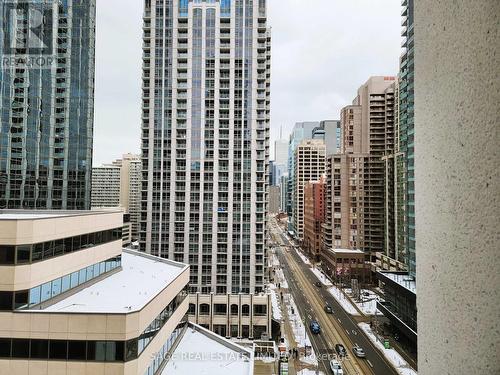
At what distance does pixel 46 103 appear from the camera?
6812cm

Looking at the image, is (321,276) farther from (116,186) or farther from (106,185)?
(106,185)

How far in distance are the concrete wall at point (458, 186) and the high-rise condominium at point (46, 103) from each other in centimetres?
7589

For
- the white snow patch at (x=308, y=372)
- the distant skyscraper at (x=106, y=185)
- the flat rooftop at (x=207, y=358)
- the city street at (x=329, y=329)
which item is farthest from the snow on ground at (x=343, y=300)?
the distant skyscraper at (x=106, y=185)

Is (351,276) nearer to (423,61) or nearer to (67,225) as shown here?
(67,225)

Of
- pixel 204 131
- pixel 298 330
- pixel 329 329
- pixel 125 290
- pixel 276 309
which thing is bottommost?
pixel 298 330

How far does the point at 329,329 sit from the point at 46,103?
67.4 m

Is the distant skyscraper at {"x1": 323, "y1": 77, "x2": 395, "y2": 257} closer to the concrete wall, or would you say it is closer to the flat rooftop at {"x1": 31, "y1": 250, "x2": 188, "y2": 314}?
the flat rooftop at {"x1": 31, "y1": 250, "x2": 188, "y2": 314}

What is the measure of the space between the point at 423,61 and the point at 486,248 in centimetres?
140

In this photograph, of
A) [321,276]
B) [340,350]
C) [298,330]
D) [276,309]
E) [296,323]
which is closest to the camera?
[340,350]

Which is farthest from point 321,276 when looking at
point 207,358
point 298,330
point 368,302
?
point 207,358

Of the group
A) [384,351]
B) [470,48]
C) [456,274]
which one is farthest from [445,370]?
[384,351]

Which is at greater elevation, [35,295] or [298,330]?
[35,295]

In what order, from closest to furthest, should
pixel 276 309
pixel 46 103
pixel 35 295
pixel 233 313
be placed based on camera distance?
1. pixel 35 295
2. pixel 233 313
3. pixel 276 309
4. pixel 46 103

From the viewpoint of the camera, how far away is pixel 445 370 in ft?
6.44
